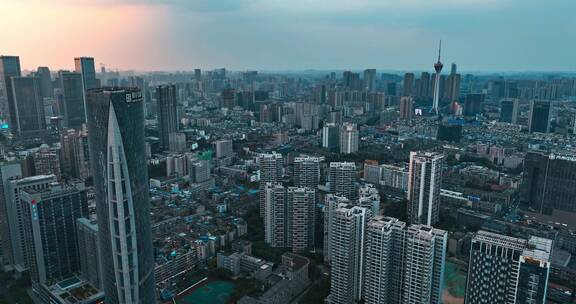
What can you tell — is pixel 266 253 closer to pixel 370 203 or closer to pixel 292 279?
pixel 292 279

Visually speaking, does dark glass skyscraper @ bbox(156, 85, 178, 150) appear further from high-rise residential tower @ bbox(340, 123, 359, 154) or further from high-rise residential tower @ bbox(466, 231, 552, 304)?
high-rise residential tower @ bbox(466, 231, 552, 304)

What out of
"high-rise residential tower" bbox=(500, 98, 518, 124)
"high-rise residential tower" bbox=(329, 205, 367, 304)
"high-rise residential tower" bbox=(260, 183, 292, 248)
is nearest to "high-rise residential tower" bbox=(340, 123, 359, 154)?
"high-rise residential tower" bbox=(260, 183, 292, 248)

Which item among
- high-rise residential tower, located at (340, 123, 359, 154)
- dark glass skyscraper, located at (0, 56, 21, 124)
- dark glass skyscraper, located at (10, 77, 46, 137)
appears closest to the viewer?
high-rise residential tower, located at (340, 123, 359, 154)

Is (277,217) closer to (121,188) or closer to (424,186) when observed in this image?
(424,186)

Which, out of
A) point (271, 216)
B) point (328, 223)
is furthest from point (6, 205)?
point (328, 223)

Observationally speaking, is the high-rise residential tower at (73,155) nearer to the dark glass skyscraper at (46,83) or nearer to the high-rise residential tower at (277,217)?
the high-rise residential tower at (277,217)

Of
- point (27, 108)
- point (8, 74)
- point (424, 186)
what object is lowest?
point (424, 186)
